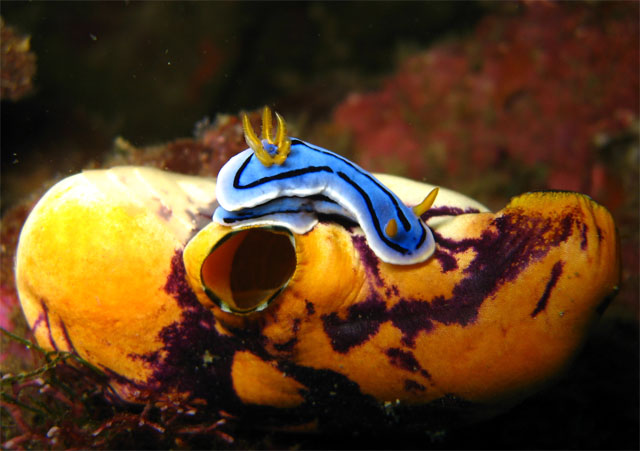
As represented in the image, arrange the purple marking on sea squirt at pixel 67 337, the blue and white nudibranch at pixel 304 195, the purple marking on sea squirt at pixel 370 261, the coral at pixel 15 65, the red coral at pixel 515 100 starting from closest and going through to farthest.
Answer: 1. the blue and white nudibranch at pixel 304 195
2. the purple marking on sea squirt at pixel 370 261
3. the purple marking on sea squirt at pixel 67 337
4. the coral at pixel 15 65
5. the red coral at pixel 515 100

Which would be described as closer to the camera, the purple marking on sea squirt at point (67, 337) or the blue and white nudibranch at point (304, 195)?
the blue and white nudibranch at point (304, 195)

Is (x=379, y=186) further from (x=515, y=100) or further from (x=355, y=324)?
(x=515, y=100)

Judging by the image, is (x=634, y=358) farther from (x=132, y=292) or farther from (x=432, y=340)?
(x=132, y=292)

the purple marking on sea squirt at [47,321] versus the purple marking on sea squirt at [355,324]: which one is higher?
the purple marking on sea squirt at [47,321]

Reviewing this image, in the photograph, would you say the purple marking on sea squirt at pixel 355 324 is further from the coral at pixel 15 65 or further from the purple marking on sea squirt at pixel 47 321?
the coral at pixel 15 65

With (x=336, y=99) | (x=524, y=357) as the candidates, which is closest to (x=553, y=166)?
(x=336, y=99)

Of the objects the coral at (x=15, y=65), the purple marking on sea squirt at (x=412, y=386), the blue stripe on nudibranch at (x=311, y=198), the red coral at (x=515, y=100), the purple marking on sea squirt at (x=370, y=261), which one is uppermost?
the coral at (x=15, y=65)

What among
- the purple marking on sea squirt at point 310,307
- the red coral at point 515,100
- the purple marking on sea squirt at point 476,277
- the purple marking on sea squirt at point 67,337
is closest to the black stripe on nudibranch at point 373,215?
the purple marking on sea squirt at point 476,277

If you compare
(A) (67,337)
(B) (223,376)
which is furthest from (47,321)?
(B) (223,376)
